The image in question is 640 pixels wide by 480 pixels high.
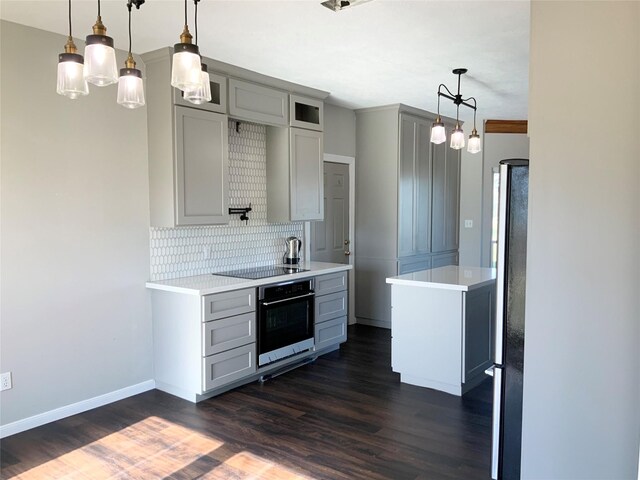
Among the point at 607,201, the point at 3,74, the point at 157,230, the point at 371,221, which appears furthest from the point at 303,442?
the point at 371,221

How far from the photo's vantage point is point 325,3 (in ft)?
9.08

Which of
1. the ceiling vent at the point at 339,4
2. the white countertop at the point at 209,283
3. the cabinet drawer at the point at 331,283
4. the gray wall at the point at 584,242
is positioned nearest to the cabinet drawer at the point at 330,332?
the cabinet drawer at the point at 331,283

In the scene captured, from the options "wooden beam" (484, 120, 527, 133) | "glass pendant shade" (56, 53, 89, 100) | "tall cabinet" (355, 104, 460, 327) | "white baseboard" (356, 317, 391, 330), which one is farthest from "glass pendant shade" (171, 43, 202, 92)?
"wooden beam" (484, 120, 527, 133)

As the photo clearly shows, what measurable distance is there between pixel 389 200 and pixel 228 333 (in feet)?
9.21

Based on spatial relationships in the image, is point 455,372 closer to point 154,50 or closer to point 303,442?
point 303,442

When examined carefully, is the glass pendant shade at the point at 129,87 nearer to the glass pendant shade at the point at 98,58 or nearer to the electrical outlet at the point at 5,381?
the glass pendant shade at the point at 98,58

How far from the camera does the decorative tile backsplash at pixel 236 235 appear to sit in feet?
13.3

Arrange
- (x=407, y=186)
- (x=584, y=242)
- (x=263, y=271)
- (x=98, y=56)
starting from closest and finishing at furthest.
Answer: (x=584, y=242) < (x=98, y=56) < (x=263, y=271) < (x=407, y=186)

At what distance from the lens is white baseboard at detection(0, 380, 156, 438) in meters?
3.16

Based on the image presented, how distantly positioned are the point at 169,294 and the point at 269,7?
7.02ft

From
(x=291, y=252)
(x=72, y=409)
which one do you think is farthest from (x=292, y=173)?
(x=72, y=409)

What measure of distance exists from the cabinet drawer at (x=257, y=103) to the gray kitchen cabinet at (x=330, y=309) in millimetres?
1497

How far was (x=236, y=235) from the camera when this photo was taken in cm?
461

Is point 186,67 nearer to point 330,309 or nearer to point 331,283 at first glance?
point 331,283
